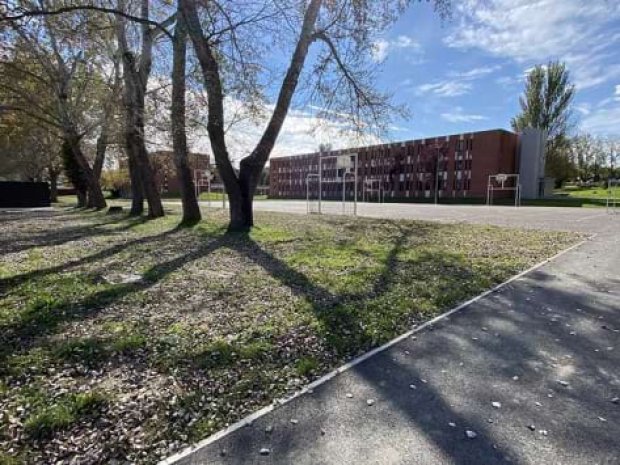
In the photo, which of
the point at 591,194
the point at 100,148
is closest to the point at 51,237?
the point at 100,148

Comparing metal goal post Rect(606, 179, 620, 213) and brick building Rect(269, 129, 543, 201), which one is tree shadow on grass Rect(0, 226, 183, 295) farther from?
brick building Rect(269, 129, 543, 201)

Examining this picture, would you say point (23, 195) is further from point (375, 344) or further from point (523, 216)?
point (523, 216)

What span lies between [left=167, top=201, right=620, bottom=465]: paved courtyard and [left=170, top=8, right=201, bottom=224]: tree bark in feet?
29.1

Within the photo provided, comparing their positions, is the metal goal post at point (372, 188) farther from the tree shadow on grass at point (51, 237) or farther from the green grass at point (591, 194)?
the tree shadow on grass at point (51, 237)

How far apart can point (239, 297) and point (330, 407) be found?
2.46 m

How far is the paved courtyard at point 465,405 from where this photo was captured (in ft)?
6.53

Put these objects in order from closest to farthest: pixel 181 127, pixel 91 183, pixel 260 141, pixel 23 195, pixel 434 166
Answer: pixel 260 141, pixel 181 127, pixel 91 183, pixel 23 195, pixel 434 166

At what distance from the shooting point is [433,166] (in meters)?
50.5

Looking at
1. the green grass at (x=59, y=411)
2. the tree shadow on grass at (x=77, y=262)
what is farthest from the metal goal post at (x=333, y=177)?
the green grass at (x=59, y=411)

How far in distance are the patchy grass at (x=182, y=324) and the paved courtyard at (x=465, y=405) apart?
28 cm

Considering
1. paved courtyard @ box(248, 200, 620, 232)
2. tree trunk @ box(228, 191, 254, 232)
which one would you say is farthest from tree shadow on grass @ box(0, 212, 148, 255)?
paved courtyard @ box(248, 200, 620, 232)

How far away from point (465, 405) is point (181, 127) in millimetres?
11252

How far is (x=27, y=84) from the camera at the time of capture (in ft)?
57.6

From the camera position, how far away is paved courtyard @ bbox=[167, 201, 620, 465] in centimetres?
199
